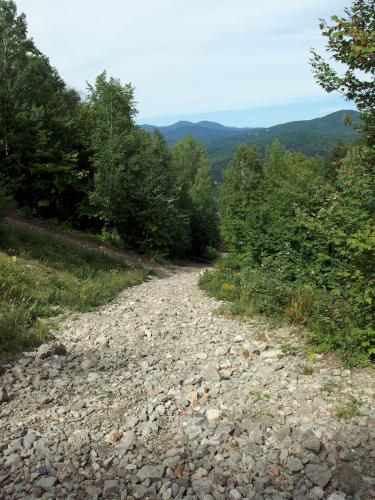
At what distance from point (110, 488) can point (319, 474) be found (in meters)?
2.44

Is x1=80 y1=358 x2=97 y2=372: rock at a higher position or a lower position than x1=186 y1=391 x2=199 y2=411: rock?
lower

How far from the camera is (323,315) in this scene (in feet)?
25.7

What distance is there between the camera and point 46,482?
4.81 m

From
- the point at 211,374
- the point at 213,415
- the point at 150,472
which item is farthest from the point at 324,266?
the point at 150,472

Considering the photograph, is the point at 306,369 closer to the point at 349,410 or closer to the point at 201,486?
the point at 349,410

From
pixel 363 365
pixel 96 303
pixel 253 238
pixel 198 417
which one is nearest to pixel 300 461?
pixel 198 417

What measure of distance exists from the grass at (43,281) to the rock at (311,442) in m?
5.81

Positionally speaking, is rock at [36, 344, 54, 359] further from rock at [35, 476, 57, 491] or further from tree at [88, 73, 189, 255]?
tree at [88, 73, 189, 255]

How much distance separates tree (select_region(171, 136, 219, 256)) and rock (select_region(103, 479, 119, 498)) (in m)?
38.8

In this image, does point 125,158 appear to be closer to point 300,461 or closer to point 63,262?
point 63,262

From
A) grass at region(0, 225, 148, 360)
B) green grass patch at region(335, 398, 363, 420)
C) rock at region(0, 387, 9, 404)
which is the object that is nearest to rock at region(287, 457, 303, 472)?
green grass patch at region(335, 398, 363, 420)

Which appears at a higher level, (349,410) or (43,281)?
(349,410)

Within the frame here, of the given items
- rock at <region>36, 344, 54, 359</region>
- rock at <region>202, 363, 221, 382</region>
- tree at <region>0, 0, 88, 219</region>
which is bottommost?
rock at <region>202, 363, 221, 382</region>

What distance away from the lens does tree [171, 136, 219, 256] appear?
48.7m
